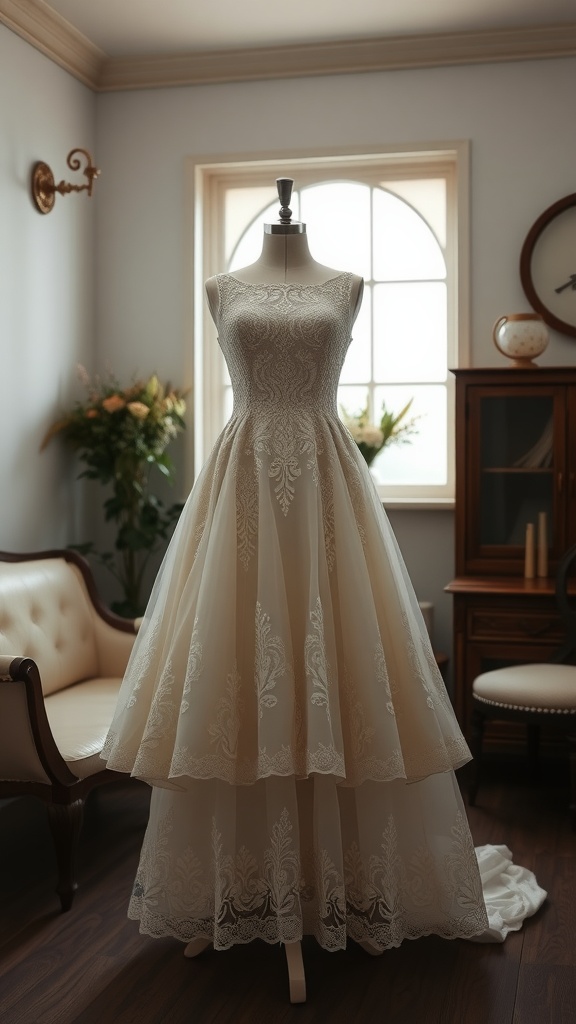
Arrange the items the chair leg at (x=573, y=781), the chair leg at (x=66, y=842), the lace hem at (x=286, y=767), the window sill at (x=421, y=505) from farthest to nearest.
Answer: the window sill at (x=421, y=505)
the chair leg at (x=573, y=781)
the chair leg at (x=66, y=842)
the lace hem at (x=286, y=767)

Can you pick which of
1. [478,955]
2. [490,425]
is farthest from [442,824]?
[490,425]

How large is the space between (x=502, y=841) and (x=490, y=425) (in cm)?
155

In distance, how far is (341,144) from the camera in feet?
13.6

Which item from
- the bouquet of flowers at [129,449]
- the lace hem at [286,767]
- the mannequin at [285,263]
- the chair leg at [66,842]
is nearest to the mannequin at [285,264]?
the mannequin at [285,263]

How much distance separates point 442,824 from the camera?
2238 millimetres

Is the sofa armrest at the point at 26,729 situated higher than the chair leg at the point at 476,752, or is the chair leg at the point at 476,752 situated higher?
the sofa armrest at the point at 26,729

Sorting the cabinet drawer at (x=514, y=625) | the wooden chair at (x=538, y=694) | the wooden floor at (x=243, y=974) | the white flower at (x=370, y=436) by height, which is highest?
the white flower at (x=370, y=436)

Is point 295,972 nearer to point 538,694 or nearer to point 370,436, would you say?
point 538,694

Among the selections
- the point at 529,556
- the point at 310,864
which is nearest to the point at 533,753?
the point at 529,556

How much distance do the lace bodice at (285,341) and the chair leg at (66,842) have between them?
1.16 meters

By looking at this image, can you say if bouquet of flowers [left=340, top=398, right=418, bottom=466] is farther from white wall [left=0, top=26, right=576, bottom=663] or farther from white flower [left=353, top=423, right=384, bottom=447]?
white wall [left=0, top=26, right=576, bottom=663]

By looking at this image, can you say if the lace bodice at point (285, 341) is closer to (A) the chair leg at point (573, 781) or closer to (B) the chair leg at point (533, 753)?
(A) the chair leg at point (573, 781)

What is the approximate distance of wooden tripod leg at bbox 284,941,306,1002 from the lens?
2.11 meters

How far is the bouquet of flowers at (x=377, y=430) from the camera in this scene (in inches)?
159
